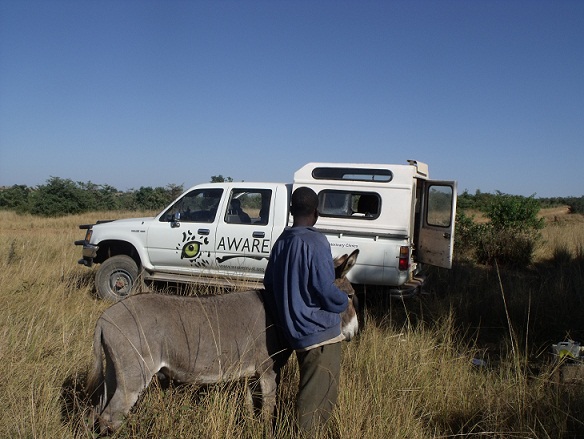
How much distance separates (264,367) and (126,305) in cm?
103

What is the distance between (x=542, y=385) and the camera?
13.1 ft

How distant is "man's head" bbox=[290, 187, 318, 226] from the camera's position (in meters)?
3.21

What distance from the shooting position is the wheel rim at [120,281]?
27.0ft

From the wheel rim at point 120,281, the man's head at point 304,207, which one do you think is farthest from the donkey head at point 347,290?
the wheel rim at point 120,281

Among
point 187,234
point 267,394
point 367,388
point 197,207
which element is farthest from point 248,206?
point 267,394

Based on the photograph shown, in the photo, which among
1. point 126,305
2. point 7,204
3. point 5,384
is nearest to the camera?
point 126,305

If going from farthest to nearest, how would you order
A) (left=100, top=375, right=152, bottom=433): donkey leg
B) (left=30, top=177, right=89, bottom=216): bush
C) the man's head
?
(left=30, top=177, right=89, bottom=216): bush → the man's head → (left=100, top=375, right=152, bottom=433): donkey leg

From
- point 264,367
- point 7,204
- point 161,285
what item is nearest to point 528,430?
point 264,367

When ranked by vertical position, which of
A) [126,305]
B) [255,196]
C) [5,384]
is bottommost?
[5,384]

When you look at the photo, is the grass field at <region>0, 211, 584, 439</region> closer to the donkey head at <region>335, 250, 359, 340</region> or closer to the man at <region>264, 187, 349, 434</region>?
the man at <region>264, 187, 349, 434</region>

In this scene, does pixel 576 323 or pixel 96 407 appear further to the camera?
pixel 576 323

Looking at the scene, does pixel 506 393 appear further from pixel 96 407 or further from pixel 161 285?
pixel 161 285

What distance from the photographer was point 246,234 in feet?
25.6

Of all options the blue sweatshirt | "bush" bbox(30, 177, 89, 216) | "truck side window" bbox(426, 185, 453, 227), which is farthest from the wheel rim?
"bush" bbox(30, 177, 89, 216)
